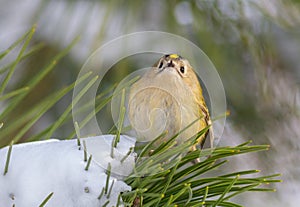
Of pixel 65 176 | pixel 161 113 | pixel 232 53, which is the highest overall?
pixel 232 53

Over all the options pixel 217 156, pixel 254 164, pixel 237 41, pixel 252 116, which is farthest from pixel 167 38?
pixel 217 156

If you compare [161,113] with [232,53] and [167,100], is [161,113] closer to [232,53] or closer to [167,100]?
[167,100]

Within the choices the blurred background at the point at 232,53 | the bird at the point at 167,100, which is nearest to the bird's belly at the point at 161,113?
the bird at the point at 167,100

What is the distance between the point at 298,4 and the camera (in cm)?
127

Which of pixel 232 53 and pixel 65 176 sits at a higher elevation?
pixel 232 53

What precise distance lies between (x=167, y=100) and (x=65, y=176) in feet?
0.77

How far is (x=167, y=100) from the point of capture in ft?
2.66

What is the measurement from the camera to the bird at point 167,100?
78 centimetres

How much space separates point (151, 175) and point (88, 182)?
0.25ft

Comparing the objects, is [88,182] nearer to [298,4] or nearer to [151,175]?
[151,175]

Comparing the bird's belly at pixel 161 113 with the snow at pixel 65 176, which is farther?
the bird's belly at pixel 161 113

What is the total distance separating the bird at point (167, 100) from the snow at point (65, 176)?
4.8 inches

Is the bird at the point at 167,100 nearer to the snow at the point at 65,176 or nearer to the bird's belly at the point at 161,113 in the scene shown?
the bird's belly at the point at 161,113

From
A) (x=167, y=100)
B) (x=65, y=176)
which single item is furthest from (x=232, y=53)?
(x=65, y=176)
